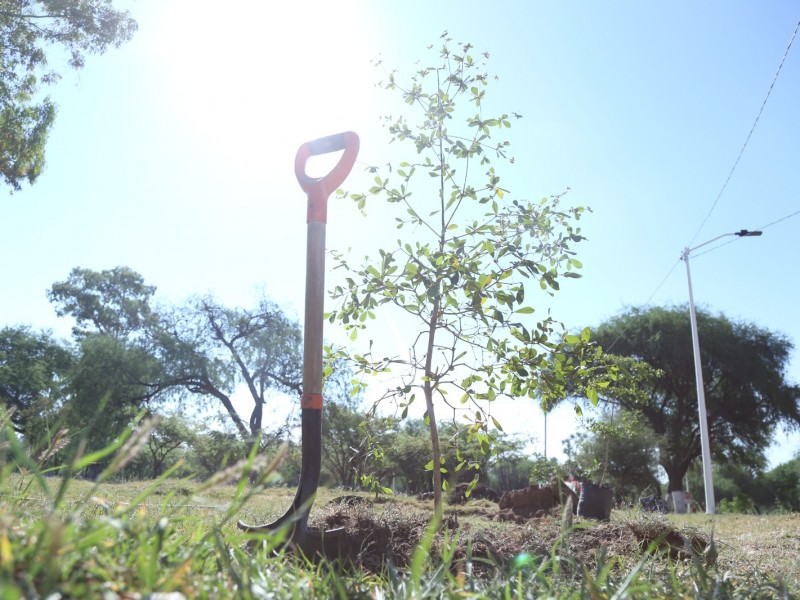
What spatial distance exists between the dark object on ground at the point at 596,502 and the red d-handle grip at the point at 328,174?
3.99m

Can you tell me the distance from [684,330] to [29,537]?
25980 mm

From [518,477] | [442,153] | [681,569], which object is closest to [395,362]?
[442,153]

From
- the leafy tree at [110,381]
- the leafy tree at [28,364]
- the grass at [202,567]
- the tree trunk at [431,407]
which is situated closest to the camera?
the grass at [202,567]

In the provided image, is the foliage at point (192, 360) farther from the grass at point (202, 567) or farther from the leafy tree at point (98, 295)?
the grass at point (202, 567)

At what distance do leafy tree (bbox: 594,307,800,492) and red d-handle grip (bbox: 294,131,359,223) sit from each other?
22011 millimetres

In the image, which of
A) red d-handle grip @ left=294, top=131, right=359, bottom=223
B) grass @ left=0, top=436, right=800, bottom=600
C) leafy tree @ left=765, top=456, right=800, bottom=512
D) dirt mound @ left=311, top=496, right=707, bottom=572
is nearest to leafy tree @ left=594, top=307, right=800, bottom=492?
leafy tree @ left=765, top=456, right=800, bottom=512

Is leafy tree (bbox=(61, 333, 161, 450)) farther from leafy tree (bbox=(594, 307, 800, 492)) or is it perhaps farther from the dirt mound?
the dirt mound

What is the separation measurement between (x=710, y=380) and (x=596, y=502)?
69.9ft

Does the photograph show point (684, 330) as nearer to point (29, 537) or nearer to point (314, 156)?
point (314, 156)

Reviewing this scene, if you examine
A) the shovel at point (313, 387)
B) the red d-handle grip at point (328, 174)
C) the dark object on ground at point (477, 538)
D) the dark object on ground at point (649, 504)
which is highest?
the red d-handle grip at point (328, 174)

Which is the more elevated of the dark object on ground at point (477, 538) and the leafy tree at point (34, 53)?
the leafy tree at point (34, 53)

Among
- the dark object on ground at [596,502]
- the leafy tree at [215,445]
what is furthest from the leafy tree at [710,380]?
the dark object on ground at [596,502]

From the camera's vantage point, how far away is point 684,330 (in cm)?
2434

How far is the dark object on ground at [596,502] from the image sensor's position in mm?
5688
